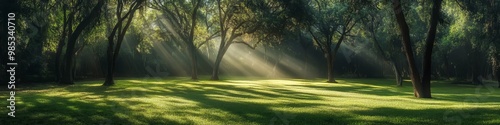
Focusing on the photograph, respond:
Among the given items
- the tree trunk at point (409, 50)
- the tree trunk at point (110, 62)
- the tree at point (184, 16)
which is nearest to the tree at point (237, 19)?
the tree at point (184, 16)

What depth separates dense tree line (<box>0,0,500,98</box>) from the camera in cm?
2688

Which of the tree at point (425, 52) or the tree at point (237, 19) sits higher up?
the tree at point (237, 19)

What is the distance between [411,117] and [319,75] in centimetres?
5976

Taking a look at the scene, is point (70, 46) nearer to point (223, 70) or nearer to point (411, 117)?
point (411, 117)

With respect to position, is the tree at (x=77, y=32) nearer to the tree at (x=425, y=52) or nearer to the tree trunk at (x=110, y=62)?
the tree trunk at (x=110, y=62)

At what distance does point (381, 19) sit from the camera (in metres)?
41.8

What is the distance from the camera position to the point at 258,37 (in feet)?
144

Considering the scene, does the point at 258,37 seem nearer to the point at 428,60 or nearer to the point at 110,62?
the point at 110,62

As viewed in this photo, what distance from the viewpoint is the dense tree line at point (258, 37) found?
26875 millimetres

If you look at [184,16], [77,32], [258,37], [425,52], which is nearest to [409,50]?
[425,52]

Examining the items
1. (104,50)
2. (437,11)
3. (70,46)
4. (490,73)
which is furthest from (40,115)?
(490,73)

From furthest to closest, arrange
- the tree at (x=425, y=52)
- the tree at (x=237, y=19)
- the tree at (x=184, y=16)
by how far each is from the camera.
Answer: the tree at (x=184, y=16)
the tree at (x=237, y=19)
the tree at (x=425, y=52)

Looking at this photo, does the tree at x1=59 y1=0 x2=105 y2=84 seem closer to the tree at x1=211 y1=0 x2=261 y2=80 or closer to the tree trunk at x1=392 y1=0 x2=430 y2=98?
the tree at x1=211 y1=0 x2=261 y2=80

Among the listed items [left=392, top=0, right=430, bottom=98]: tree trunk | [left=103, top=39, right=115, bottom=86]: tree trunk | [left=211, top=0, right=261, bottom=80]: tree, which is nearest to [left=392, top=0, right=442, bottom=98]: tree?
[left=392, top=0, right=430, bottom=98]: tree trunk
